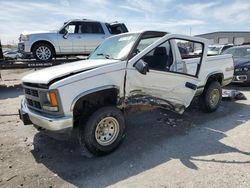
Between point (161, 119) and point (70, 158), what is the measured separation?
2.71 metres

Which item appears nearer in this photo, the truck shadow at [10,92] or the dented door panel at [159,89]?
the dented door panel at [159,89]

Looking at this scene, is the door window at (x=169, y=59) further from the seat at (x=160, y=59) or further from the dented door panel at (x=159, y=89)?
the dented door panel at (x=159, y=89)

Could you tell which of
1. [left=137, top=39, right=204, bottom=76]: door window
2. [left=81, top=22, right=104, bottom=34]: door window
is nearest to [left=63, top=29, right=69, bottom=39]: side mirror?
[left=81, top=22, right=104, bottom=34]: door window

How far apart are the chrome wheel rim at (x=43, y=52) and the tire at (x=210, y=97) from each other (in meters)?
7.09

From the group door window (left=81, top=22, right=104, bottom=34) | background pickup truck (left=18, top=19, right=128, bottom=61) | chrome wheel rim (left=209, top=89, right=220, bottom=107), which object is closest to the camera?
chrome wheel rim (left=209, top=89, right=220, bottom=107)

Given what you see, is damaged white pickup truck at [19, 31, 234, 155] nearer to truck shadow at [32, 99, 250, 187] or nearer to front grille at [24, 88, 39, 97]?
front grille at [24, 88, 39, 97]

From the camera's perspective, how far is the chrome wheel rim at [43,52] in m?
11.2

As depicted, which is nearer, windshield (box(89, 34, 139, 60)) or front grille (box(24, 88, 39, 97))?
front grille (box(24, 88, 39, 97))

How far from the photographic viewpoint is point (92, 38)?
1177 centimetres

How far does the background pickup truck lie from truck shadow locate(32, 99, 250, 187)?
6.08 m

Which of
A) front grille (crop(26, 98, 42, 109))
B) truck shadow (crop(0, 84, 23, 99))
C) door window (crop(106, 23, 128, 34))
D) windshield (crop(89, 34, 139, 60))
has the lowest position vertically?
truck shadow (crop(0, 84, 23, 99))

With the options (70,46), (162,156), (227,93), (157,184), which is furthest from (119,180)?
(70,46)

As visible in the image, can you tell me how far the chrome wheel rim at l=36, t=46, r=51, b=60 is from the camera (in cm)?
1123

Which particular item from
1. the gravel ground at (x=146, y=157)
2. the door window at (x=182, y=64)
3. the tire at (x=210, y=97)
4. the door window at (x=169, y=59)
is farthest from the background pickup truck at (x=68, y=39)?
the door window at (x=169, y=59)
